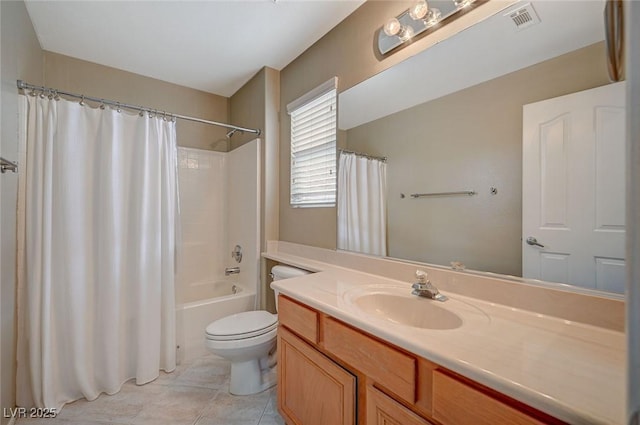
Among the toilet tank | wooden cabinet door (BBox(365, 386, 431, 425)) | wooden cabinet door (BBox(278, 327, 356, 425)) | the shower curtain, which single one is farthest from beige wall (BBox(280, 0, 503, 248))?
wooden cabinet door (BBox(365, 386, 431, 425))

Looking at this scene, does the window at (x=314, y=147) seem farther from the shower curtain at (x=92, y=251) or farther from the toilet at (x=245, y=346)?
the shower curtain at (x=92, y=251)

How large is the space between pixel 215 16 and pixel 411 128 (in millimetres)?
1442

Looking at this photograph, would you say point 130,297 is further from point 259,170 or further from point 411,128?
point 411,128

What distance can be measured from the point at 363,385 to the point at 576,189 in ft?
3.19

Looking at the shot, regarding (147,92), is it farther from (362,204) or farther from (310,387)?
(310,387)

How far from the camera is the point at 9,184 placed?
4.51ft

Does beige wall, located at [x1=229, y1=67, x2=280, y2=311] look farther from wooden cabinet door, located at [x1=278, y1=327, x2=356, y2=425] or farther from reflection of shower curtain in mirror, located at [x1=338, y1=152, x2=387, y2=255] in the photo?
wooden cabinet door, located at [x1=278, y1=327, x2=356, y2=425]

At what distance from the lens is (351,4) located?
5.28 ft

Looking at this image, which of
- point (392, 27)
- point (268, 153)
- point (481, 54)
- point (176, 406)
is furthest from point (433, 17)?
point (176, 406)

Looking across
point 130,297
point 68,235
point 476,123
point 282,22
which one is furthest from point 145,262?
→ point 476,123

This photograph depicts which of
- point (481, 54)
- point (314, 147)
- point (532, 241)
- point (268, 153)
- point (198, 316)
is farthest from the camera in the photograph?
point (268, 153)

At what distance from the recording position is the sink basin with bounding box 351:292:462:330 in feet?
3.39

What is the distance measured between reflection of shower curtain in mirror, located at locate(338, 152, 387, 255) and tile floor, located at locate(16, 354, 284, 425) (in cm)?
109

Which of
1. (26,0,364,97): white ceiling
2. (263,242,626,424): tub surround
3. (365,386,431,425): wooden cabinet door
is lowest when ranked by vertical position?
(365,386,431,425): wooden cabinet door
